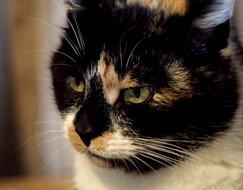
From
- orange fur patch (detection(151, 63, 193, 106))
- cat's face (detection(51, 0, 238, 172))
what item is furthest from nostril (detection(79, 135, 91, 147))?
orange fur patch (detection(151, 63, 193, 106))

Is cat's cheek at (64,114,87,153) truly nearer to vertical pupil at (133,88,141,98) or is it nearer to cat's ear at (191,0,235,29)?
vertical pupil at (133,88,141,98)

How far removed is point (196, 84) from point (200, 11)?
0.11 metres

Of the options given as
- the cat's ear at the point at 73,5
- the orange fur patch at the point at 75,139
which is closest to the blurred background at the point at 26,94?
Answer: the cat's ear at the point at 73,5

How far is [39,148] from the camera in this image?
1.46 meters

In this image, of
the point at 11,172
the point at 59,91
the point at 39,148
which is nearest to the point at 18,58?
the point at 39,148

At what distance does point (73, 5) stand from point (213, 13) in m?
0.24

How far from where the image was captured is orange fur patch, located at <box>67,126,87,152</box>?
708mm

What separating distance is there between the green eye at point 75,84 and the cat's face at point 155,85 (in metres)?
0.02

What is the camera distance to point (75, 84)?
0.75m

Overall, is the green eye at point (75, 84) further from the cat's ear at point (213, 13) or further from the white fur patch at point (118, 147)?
the cat's ear at point (213, 13)

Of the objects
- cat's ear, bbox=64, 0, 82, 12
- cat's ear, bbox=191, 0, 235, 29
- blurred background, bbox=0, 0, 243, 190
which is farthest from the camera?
blurred background, bbox=0, 0, 243, 190

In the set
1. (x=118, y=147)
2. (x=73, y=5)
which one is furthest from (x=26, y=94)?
(x=118, y=147)

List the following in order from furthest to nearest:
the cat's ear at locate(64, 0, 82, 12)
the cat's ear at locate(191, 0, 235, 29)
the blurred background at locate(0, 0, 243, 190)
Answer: the blurred background at locate(0, 0, 243, 190) → the cat's ear at locate(64, 0, 82, 12) → the cat's ear at locate(191, 0, 235, 29)

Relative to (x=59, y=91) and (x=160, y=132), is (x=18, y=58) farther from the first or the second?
(x=160, y=132)
